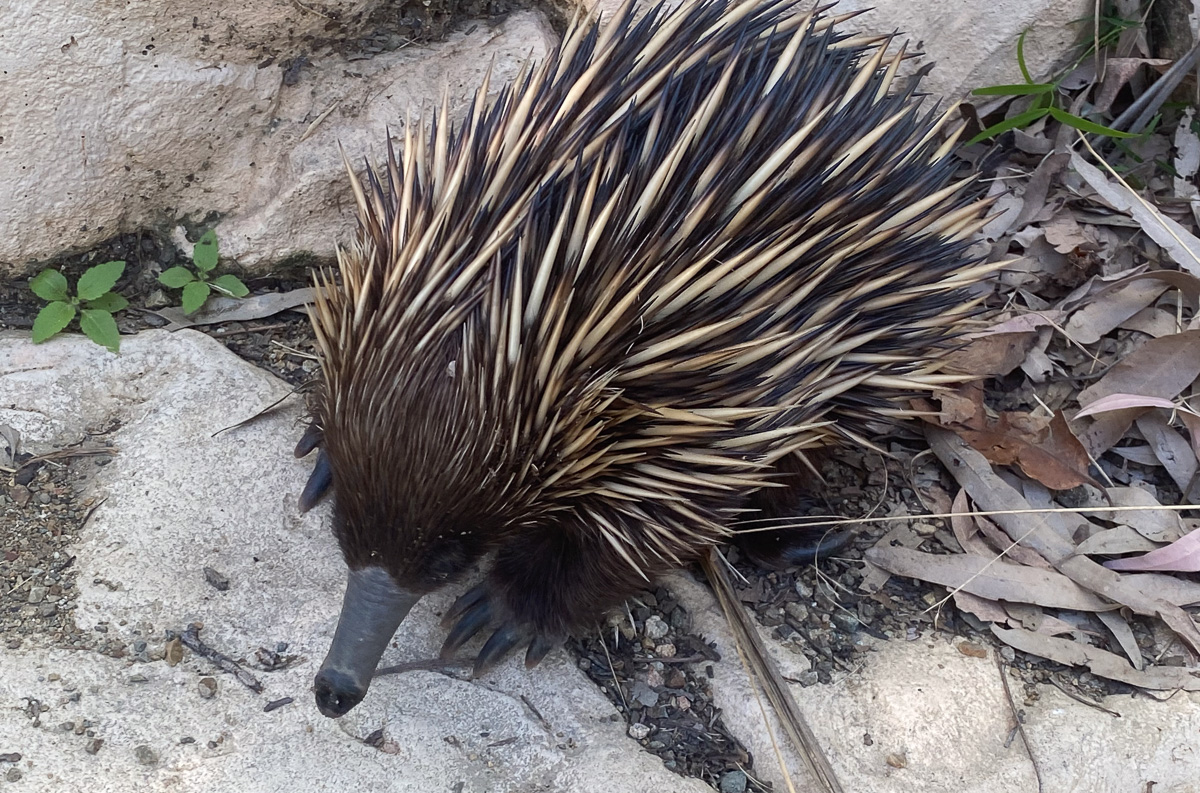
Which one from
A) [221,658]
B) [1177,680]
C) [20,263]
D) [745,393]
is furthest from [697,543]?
[20,263]

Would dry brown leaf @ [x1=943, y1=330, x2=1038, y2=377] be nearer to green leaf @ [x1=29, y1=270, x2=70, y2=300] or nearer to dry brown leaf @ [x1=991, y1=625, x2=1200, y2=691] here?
dry brown leaf @ [x1=991, y1=625, x2=1200, y2=691]

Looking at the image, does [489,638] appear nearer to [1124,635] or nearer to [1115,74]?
[1124,635]

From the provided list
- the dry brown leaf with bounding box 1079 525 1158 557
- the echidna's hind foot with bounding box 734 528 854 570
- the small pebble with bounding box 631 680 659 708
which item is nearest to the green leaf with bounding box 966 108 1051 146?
the dry brown leaf with bounding box 1079 525 1158 557

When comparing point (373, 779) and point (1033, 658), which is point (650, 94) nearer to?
point (373, 779)

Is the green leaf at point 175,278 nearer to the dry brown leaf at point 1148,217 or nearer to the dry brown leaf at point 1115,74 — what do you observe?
the dry brown leaf at point 1148,217

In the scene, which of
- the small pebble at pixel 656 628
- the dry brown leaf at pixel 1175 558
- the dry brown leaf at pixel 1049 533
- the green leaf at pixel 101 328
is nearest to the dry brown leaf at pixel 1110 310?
the dry brown leaf at pixel 1049 533

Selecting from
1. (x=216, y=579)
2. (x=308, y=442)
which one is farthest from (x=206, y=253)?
(x=216, y=579)
